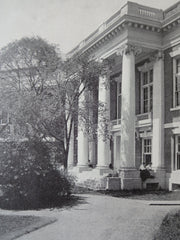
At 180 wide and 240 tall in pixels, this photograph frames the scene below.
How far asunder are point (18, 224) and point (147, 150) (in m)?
14.3

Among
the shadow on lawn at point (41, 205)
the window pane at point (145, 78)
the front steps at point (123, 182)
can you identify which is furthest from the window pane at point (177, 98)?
the shadow on lawn at point (41, 205)

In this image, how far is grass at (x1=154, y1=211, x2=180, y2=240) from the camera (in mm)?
8562

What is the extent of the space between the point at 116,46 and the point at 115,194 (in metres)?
9.70

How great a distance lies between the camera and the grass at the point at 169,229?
8562 mm

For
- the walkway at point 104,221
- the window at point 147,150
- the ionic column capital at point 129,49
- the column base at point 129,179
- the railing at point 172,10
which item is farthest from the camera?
the window at point 147,150

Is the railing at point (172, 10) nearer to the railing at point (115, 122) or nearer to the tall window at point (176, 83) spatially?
the tall window at point (176, 83)

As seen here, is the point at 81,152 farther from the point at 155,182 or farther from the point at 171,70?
the point at 171,70

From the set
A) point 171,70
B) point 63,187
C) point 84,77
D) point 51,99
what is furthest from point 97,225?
point 171,70

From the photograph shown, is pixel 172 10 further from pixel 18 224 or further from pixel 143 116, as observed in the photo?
pixel 18 224

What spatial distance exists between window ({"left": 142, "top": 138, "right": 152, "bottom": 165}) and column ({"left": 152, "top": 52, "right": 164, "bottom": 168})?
1332 millimetres

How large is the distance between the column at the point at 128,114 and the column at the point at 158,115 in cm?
165

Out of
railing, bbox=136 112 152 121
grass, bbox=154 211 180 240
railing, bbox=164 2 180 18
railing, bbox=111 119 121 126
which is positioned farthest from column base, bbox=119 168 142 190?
railing, bbox=164 2 180 18

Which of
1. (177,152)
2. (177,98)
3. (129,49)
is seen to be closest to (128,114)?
(177,98)

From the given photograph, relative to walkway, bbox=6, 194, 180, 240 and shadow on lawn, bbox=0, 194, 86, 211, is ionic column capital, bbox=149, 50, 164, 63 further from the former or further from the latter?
shadow on lawn, bbox=0, 194, 86, 211
